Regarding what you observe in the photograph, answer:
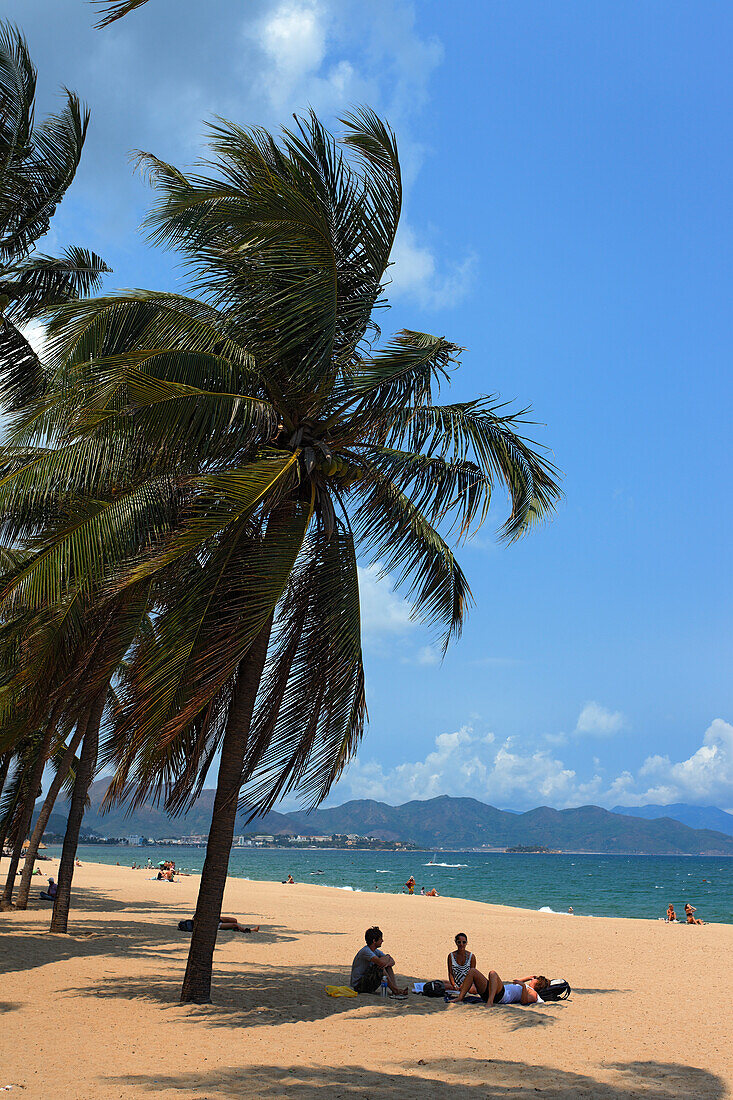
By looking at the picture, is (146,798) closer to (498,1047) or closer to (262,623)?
(262,623)

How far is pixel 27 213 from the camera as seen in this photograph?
1078 centimetres

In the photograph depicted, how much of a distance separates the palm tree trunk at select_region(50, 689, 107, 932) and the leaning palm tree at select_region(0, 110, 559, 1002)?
4587 mm

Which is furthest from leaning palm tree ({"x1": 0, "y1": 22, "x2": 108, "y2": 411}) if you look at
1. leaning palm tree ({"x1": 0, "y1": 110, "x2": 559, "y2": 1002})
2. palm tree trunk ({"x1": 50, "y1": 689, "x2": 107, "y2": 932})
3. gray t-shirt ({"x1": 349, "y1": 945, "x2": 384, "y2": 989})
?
gray t-shirt ({"x1": 349, "y1": 945, "x2": 384, "y2": 989})

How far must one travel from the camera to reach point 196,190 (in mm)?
8250

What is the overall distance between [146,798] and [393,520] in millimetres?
3638

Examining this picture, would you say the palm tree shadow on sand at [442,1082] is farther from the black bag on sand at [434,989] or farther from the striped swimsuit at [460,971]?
the black bag on sand at [434,989]

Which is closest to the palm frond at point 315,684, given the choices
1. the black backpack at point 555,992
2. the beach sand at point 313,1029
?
the beach sand at point 313,1029

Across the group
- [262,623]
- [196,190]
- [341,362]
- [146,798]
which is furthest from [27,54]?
[146,798]

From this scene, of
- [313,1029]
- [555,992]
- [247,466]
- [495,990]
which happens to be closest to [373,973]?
[495,990]

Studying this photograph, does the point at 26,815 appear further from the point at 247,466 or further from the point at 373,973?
the point at 247,466

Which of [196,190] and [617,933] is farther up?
[196,190]

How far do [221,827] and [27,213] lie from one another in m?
7.93

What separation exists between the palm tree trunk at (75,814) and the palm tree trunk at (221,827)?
5482mm

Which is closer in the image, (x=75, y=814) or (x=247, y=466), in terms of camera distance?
(x=247, y=466)
